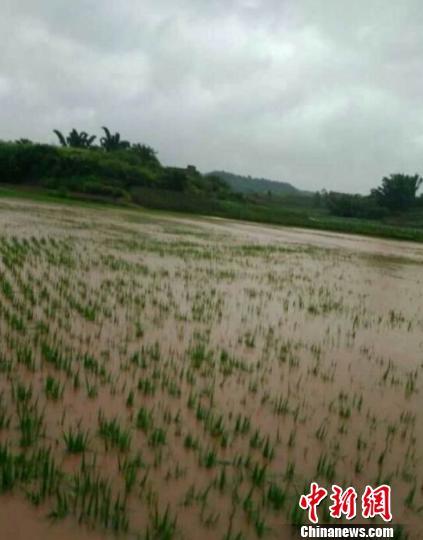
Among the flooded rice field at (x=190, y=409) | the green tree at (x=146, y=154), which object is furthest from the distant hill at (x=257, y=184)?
the flooded rice field at (x=190, y=409)

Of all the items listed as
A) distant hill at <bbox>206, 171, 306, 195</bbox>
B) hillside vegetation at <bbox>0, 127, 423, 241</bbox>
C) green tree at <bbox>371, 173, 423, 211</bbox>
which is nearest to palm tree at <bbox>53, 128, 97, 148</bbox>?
hillside vegetation at <bbox>0, 127, 423, 241</bbox>

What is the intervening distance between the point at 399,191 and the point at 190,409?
64075 millimetres

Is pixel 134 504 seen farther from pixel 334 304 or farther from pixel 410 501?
pixel 334 304

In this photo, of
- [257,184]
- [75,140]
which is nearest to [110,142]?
[75,140]

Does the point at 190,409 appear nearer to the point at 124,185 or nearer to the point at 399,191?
the point at 124,185

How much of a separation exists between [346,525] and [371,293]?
864 centimetres

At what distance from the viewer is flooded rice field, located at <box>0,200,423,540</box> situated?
7.53ft

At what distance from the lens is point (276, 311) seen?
7.40 meters

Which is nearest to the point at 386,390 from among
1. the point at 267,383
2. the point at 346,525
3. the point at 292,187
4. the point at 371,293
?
the point at 267,383

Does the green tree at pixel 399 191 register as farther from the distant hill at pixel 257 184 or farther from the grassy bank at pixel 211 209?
the distant hill at pixel 257 184

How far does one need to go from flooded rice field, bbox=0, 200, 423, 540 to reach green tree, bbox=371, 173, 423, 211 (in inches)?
2300

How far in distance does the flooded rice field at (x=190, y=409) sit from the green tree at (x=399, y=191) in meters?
58.4

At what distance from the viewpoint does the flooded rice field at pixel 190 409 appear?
2.29m

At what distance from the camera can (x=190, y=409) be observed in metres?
3.48
